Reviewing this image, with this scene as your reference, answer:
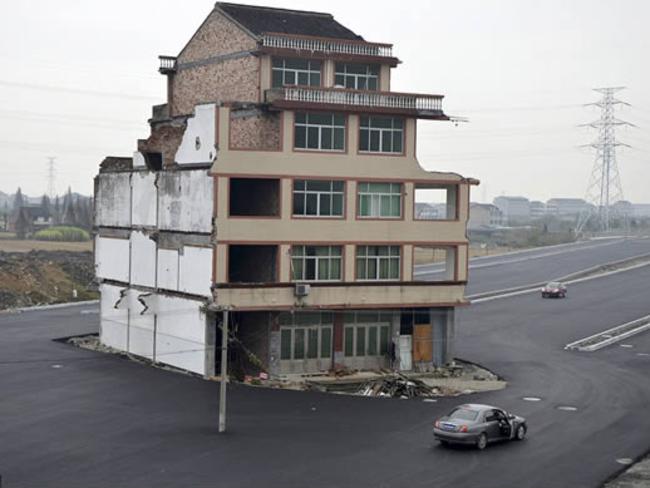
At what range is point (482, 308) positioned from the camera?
83.1 meters

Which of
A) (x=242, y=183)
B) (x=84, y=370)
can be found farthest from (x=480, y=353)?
(x=84, y=370)

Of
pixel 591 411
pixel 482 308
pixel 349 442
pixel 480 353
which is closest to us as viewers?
pixel 349 442

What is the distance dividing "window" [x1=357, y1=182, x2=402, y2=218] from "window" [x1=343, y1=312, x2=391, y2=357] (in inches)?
197

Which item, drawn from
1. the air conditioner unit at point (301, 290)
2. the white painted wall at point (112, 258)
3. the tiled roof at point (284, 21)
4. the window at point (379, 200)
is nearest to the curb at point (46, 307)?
the white painted wall at point (112, 258)

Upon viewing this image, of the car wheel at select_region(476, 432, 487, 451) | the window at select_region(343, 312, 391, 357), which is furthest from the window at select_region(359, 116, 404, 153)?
the car wheel at select_region(476, 432, 487, 451)

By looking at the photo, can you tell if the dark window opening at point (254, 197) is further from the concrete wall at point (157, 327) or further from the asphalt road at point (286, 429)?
the asphalt road at point (286, 429)

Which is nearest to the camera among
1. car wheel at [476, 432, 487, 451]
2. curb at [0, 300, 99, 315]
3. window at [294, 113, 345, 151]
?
car wheel at [476, 432, 487, 451]

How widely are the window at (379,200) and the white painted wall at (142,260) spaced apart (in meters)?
11.2

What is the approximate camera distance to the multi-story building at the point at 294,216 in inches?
1996

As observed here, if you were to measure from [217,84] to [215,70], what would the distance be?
811 mm

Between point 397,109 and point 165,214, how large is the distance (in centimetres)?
1278

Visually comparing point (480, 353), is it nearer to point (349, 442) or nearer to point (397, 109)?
point (397, 109)

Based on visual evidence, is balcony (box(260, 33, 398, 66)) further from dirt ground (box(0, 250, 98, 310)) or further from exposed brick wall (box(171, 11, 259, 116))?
dirt ground (box(0, 250, 98, 310))

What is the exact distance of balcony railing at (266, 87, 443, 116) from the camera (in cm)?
5138
